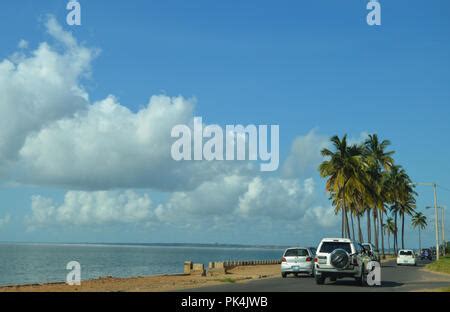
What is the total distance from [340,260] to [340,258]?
0.36ft

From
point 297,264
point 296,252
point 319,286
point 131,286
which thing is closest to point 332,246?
point 319,286

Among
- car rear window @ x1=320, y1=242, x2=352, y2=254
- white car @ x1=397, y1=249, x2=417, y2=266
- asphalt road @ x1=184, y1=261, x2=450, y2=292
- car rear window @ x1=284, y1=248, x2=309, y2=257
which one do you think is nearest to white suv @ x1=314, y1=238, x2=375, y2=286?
car rear window @ x1=320, y1=242, x2=352, y2=254

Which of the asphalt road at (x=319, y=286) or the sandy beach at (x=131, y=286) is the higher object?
the asphalt road at (x=319, y=286)

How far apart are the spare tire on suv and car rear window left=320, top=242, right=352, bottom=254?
1.10m

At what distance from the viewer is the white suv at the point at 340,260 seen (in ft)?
87.8

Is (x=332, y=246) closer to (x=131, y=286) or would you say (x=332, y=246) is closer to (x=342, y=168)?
(x=131, y=286)

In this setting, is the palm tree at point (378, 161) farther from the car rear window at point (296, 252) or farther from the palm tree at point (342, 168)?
the car rear window at point (296, 252)

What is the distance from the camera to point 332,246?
28281mm

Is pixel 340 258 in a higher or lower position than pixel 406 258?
higher

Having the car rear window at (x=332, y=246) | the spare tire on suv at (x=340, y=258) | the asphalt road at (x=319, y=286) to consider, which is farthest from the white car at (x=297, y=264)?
the spare tire on suv at (x=340, y=258)

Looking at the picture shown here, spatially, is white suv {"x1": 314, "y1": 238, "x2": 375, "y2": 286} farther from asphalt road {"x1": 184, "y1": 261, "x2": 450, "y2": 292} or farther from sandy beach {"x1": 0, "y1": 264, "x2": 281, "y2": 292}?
sandy beach {"x1": 0, "y1": 264, "x2": 281, "y2": 292}

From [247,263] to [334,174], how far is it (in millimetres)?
17165
